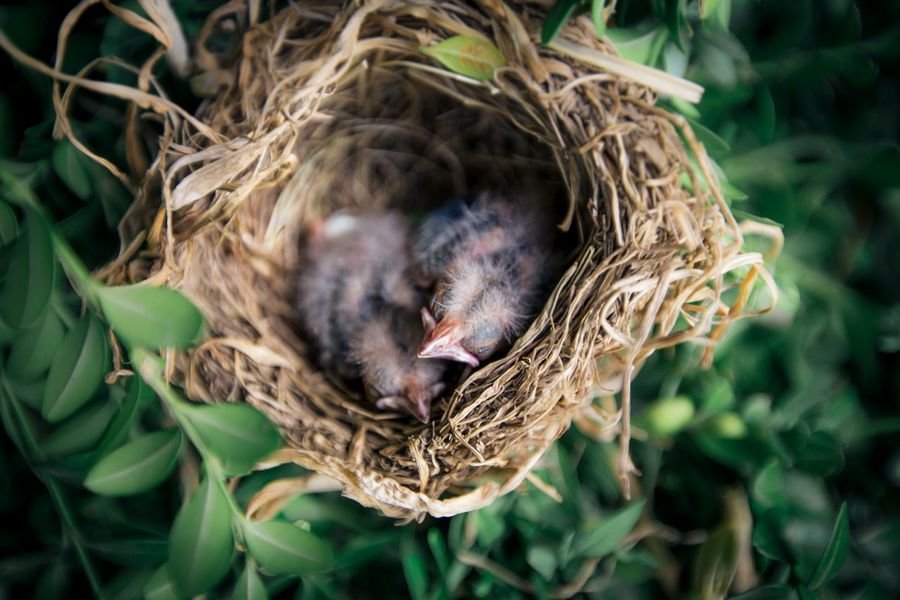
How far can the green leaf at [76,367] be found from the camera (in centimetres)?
73

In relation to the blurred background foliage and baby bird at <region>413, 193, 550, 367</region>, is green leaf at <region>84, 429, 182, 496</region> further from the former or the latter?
baby bird at <region>413, 193, 550, 367</region>

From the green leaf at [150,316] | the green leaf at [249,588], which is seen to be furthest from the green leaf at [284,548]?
the green leaf at [150,316]

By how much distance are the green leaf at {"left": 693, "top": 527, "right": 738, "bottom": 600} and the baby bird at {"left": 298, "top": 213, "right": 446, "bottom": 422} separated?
46 cm

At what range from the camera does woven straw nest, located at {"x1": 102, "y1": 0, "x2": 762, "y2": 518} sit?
86 centimetres

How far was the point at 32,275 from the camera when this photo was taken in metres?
0.64

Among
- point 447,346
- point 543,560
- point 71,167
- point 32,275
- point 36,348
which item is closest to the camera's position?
point 32,275

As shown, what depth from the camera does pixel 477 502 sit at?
0.88 m

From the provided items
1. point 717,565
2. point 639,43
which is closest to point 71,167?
point 639,43

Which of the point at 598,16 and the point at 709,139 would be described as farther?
the point at 709,139

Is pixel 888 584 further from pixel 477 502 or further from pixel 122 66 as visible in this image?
pixel 122 66

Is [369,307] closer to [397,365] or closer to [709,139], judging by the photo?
[397,365]

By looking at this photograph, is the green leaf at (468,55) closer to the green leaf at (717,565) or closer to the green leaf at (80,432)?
the green leaf at (80,432)

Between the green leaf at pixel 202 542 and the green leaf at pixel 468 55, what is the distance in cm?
58

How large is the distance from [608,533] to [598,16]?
2.14 feet
